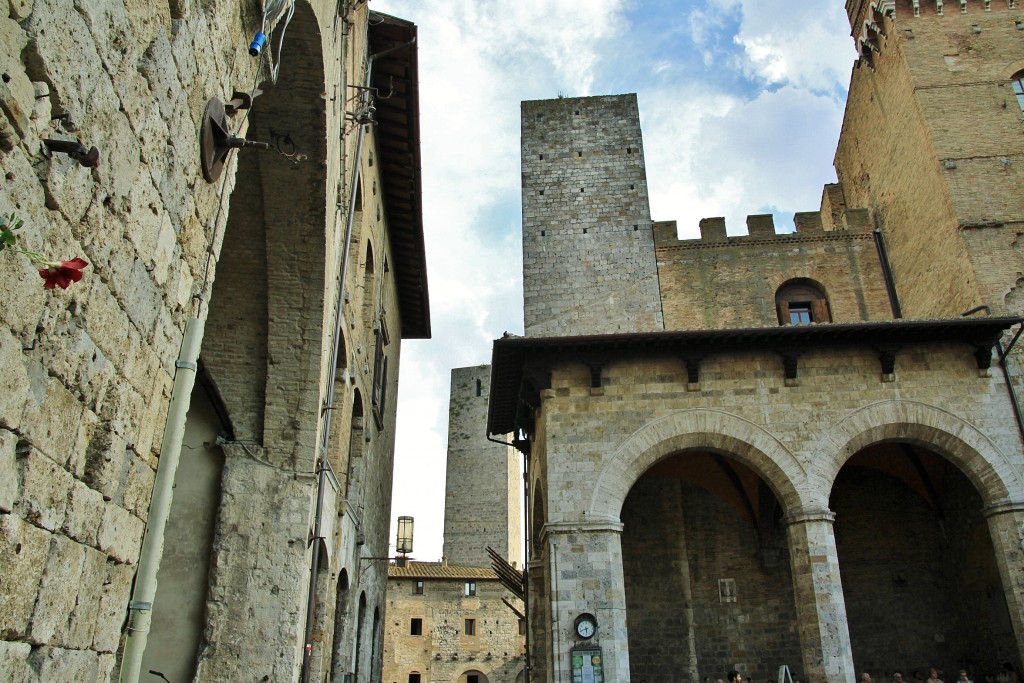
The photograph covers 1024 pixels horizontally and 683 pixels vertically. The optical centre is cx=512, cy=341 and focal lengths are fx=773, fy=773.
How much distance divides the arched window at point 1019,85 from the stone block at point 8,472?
19.5 m

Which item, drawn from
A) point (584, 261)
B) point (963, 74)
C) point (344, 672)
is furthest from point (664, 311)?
point (344, 672)

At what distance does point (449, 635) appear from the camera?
3077cm

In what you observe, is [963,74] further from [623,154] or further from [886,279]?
[623,154]

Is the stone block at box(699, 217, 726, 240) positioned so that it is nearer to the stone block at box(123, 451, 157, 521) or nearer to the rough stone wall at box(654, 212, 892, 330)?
the rough stone wall at box(654, 212, 892, 330)

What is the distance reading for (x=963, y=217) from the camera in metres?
15.2

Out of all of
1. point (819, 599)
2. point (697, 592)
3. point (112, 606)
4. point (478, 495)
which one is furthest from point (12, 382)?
point (478, 495)

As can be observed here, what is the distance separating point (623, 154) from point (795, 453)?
10.7 m

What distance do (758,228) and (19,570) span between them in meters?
17.7

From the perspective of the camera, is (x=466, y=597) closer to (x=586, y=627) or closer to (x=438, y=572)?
(x=438, y=572)

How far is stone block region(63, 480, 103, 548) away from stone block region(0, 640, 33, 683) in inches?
16.6

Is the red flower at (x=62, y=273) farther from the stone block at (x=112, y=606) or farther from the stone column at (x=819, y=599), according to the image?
the stone column at (x=819, y=599)

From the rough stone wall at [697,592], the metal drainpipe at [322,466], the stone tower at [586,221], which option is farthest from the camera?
the stone tower at [586,221]

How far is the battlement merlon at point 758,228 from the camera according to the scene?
59.6ft

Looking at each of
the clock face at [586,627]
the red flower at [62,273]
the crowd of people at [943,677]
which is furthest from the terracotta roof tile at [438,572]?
the red flower at [62,273]
